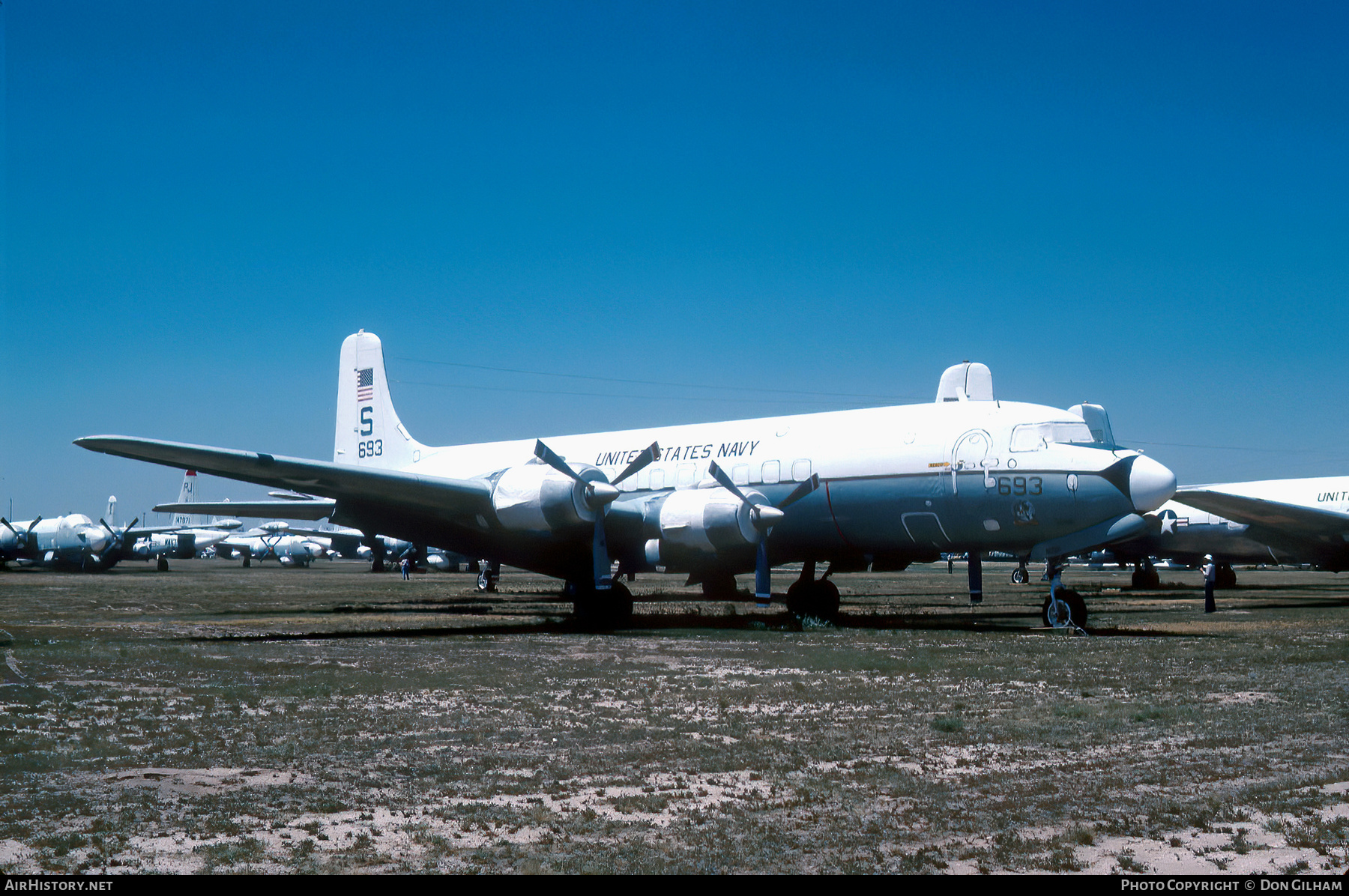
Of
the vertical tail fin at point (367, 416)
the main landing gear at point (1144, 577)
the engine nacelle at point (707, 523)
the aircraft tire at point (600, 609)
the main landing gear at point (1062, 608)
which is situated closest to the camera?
the main landing gear at point (1062, 608)

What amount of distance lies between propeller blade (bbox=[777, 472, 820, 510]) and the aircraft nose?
5579 millimetres

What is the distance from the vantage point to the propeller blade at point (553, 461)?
2053 centimetres

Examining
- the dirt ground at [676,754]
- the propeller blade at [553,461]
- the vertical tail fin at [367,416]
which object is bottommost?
the dirt ground at [676,754]

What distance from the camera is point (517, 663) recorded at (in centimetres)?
1448

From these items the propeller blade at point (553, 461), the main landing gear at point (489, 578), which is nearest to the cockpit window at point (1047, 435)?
the propeller blade at point (553, 461)

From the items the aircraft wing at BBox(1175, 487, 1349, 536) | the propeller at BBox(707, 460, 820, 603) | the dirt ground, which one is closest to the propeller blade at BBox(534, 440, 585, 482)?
the propeller at BBox(707, 460, 820, 603)

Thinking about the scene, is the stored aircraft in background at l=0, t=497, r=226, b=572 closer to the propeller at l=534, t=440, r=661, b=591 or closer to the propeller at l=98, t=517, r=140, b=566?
the propeller at l=98, t=517, r=140, b=566

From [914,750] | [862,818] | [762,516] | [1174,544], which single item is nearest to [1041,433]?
[762,516]

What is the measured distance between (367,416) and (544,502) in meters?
12.6

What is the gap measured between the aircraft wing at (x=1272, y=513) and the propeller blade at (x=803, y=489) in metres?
17.8

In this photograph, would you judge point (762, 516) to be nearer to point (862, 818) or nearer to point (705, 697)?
point (705, 697)

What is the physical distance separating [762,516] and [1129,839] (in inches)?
576

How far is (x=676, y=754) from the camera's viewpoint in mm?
8312

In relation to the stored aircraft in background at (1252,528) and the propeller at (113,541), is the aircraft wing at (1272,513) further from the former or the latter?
the propeller at (113,541)
